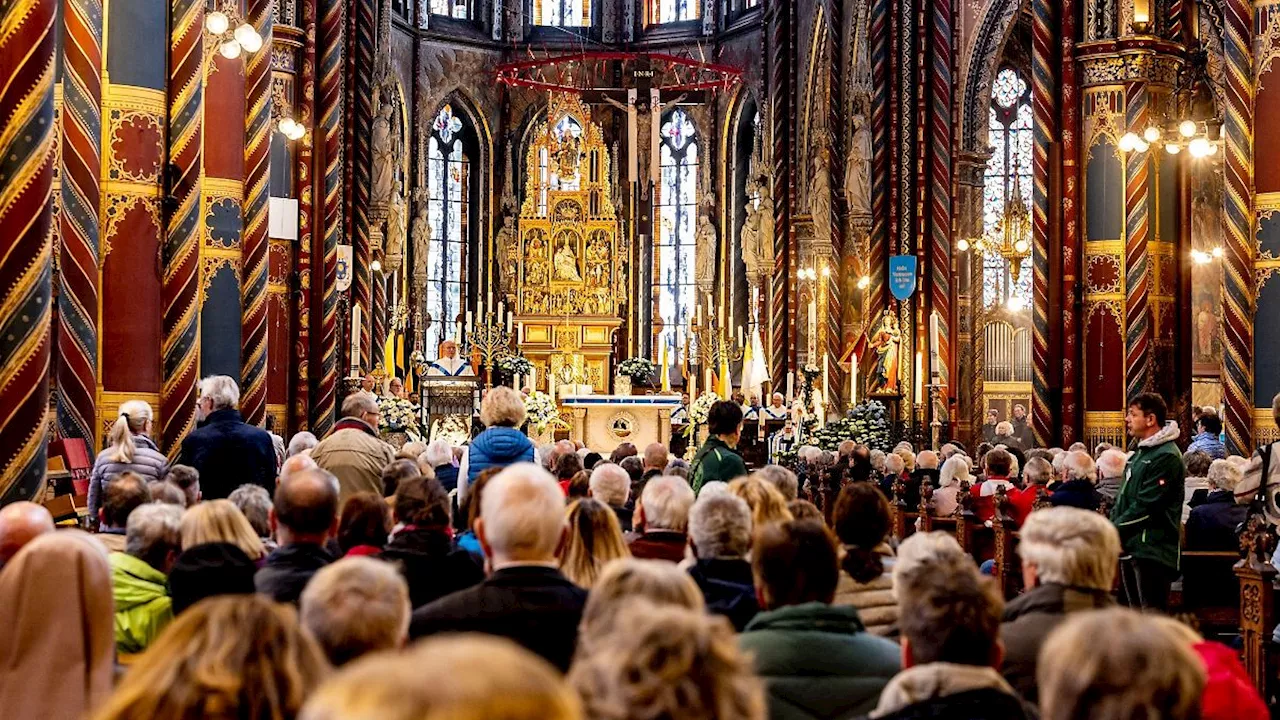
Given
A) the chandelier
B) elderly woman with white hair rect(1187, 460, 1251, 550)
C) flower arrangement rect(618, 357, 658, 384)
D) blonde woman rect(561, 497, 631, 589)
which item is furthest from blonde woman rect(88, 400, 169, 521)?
flower arrangement rect(618, 357, 658, 384)

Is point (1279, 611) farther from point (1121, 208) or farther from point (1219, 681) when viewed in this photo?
point (1121, 208)

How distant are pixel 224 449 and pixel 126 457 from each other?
1.96 ft

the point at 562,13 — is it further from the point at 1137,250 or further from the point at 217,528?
the point at 217,528

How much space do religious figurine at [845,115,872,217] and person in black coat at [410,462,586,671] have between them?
26462mm

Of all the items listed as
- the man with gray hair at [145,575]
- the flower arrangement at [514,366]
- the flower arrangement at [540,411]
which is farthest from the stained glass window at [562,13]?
the man with gray hair at [145,575]

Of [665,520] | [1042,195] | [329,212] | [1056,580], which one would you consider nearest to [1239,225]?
[1042,195]

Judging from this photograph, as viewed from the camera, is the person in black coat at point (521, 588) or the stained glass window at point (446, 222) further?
the stained glass window at point (446, 222)

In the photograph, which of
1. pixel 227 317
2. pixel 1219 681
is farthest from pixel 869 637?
pixel 227 317

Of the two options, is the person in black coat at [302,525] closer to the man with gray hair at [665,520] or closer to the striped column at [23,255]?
the man with gray hair at [665,520]

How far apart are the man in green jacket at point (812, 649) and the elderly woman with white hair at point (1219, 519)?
24.4ft

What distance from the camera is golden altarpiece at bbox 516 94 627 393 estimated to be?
1550 inches

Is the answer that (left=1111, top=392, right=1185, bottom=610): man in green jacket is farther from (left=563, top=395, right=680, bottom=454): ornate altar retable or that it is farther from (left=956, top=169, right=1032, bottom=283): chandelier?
(left=956, top=169, right=1032, bottom=283): chandelier

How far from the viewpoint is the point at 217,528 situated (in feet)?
21.5

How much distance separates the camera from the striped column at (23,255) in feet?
35.4
